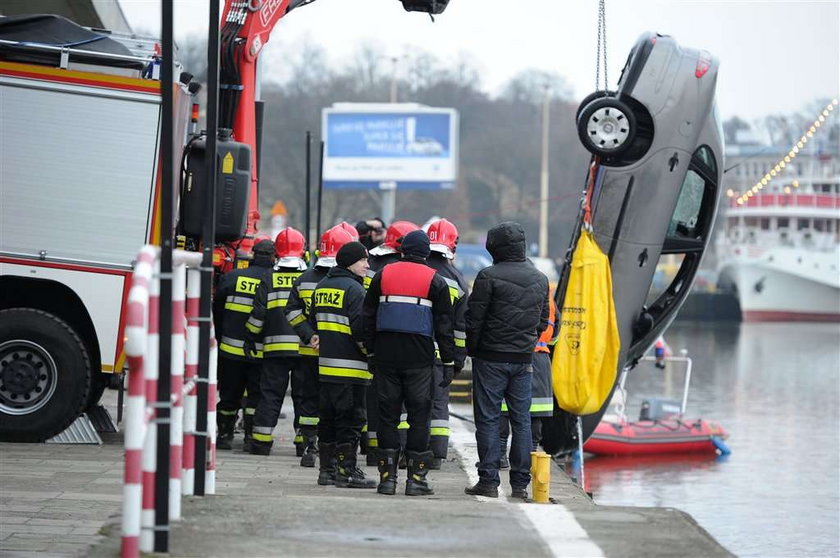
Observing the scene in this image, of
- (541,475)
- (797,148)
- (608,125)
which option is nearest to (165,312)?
(541,475)

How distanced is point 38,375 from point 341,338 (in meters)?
2.69

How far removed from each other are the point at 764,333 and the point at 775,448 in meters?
42.4

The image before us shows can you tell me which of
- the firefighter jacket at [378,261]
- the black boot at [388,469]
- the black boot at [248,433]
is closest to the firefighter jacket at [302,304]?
the firefighter jacket at [378,261]

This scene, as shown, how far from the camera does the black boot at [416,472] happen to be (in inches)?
363

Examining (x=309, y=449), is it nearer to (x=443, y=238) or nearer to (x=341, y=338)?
(x=341, y=338)

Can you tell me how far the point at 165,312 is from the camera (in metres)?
5.96

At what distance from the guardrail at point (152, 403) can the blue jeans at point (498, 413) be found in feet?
9.88

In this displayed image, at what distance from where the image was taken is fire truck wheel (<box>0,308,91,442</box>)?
35.8 ft

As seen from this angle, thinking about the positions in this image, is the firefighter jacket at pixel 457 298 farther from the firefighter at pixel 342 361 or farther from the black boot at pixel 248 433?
the black boot at pixel 248 433

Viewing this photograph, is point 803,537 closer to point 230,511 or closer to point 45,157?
point 45,157

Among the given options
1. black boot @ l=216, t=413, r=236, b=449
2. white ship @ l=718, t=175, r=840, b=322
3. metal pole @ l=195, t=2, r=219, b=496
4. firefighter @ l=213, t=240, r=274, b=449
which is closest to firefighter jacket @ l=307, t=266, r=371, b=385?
firefighter @ l=213, t=240, r=274, b=449

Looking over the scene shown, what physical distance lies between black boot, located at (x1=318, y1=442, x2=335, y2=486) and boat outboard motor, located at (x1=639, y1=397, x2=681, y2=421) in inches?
524

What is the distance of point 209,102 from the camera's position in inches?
275

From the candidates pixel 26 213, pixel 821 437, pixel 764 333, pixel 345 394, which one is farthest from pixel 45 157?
pixel 764 333
